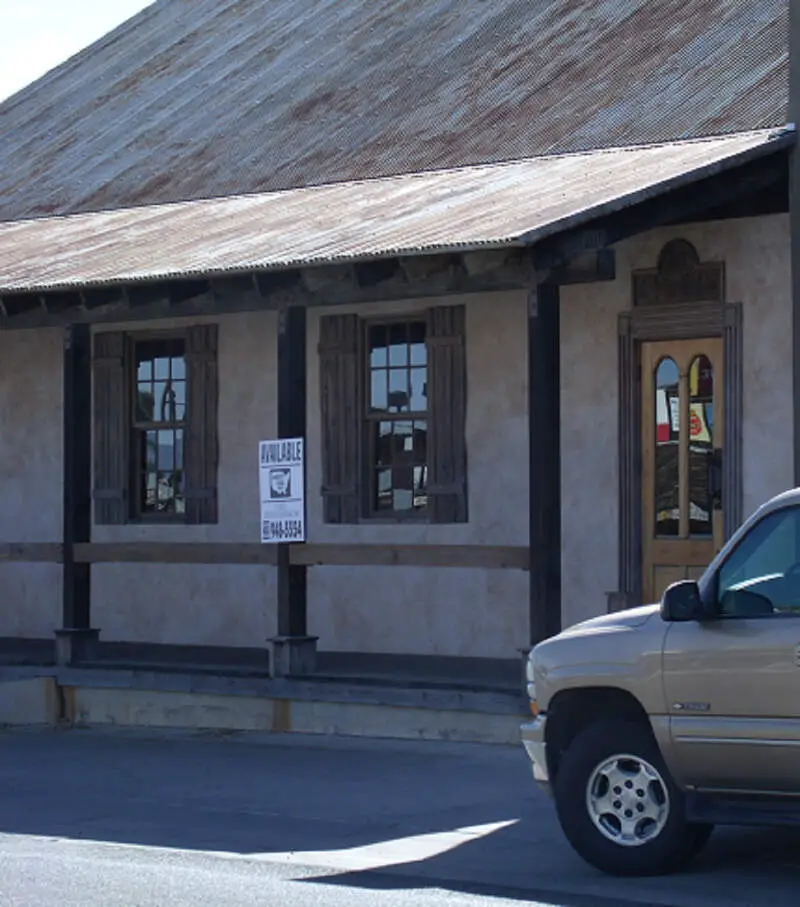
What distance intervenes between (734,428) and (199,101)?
787cm

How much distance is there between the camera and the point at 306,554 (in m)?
14.9

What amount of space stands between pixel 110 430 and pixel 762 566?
10.4 meters

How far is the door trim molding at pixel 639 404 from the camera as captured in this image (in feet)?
48.3

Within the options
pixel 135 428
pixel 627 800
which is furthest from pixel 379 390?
pixel 627 800

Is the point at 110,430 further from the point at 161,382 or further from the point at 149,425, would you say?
the point at 161,382

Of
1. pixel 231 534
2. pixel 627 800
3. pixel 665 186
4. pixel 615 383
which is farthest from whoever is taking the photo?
pixel 231 534

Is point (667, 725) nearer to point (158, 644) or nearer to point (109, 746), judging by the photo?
point (109, 746)

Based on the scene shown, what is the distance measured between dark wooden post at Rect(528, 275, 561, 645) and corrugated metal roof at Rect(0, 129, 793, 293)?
0.76 m

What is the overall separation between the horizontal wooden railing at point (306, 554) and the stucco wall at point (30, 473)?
218 centimetres

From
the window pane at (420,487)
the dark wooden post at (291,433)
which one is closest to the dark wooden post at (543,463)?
the dark wooden post at (291,433)

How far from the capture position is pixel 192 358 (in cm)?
1809

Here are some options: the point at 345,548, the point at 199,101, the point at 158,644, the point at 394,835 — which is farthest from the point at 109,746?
the point at 199,101

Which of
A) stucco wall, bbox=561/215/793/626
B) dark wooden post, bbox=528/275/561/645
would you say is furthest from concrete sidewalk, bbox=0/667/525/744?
stucco wall, bbox=561/215/793/626

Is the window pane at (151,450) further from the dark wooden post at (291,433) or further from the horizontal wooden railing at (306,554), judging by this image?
the dark wooden post at (291,433)
